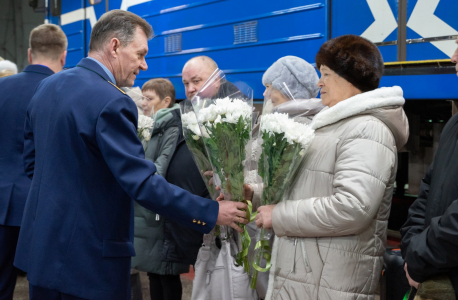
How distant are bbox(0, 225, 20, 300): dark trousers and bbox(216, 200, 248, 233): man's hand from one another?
1644 millimetres

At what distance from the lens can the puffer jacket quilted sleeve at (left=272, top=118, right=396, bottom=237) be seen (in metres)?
1.66

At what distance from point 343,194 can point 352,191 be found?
3 cm

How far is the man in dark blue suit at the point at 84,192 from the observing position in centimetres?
170

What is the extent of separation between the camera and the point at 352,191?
5.43ft

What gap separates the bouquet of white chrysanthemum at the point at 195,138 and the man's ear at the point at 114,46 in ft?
1.14

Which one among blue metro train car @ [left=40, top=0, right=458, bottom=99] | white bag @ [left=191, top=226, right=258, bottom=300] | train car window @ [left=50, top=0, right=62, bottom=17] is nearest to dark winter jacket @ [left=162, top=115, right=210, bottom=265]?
white bag @ [left=191, top=226, right=258, bottom=300]

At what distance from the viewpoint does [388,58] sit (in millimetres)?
3588

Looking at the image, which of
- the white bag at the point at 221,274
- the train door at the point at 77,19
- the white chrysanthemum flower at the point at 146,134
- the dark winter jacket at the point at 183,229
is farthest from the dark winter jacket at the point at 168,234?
the train door at the point at 77,19

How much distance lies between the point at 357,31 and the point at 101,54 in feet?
8.31

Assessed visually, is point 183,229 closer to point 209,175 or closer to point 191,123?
point 209,175

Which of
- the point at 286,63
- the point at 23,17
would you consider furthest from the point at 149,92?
the point at 23,17

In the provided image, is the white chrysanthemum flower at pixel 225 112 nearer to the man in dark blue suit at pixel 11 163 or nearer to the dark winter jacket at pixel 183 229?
the dark winter jacket at pixel 183 229

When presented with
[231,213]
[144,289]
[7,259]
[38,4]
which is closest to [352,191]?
[231,213]

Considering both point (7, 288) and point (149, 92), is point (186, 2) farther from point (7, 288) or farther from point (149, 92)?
point (7, 288)
